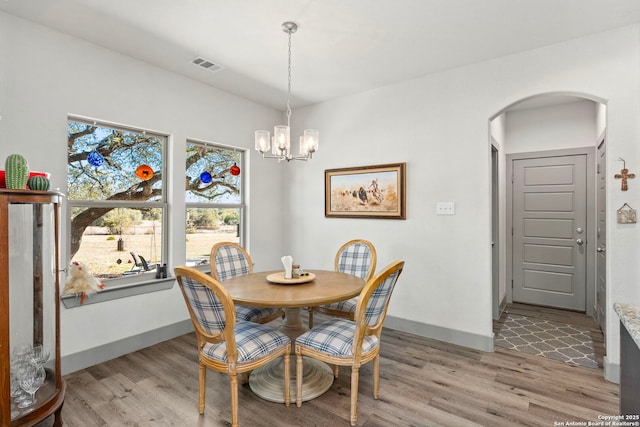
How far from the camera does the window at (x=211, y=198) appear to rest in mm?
3760

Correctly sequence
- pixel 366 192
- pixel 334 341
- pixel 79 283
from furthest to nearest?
1. pixel 366 192
2. pixel 79 283
3. pixel 334 341

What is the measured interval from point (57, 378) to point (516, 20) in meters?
4.01

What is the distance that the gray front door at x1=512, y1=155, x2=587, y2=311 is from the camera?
4.34m

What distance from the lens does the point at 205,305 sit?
6.32ft

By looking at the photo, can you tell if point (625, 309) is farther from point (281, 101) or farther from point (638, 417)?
point (281, 101)

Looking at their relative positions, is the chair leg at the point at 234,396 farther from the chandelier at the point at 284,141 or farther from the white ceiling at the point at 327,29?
the white ceiling at the point at 327,29

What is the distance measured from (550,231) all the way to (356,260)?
9.88ft

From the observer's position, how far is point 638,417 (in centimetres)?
111

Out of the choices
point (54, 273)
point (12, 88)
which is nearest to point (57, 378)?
point (54, 273)

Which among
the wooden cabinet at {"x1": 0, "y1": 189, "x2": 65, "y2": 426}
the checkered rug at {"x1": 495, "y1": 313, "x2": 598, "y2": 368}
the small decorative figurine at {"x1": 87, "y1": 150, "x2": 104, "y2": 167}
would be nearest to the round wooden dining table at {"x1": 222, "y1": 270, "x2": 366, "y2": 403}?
the wooden cabinet at {"x1": 0, "y1": 189, "x2": 65, "y2": 426}

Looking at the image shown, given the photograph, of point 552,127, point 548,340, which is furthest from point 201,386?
point 552,127

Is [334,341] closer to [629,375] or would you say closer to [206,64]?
[629,375]

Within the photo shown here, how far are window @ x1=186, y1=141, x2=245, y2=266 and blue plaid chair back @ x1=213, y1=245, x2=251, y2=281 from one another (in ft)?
2.55

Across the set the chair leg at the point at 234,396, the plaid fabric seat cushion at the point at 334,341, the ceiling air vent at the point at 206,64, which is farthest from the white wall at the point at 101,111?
the plaid fabric seat cushion at the point at 334,341
